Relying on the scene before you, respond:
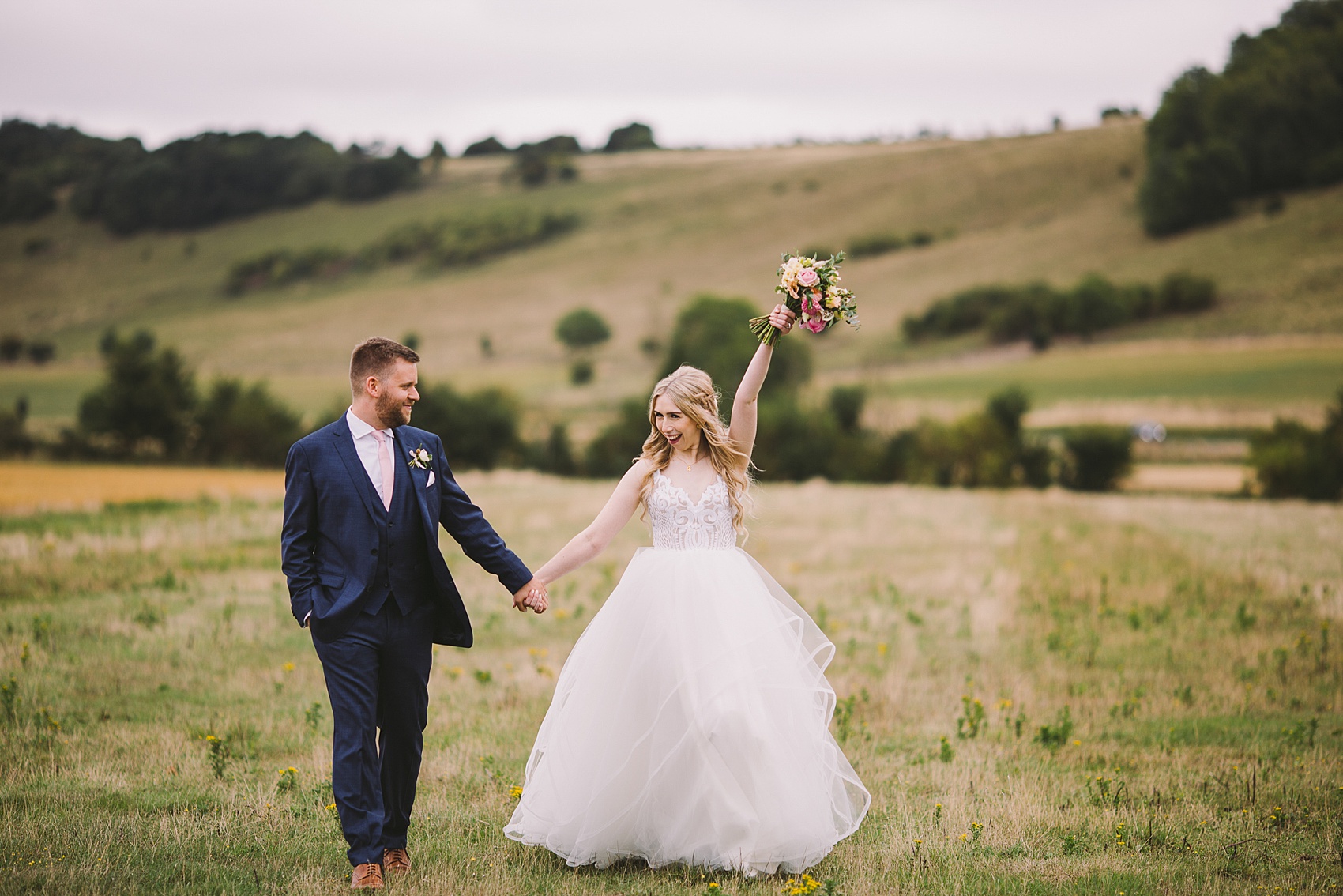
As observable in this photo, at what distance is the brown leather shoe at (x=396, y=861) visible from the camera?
5.59 metres

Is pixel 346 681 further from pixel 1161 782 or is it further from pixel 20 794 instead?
pixel 1161 782

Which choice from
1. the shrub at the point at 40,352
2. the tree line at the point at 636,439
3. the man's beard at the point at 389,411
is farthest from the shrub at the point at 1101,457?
the shrub at the point at 40,352

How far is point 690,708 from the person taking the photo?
18.1 ft

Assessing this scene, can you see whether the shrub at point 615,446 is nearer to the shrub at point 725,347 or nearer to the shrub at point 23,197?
the shrub at point 725,347

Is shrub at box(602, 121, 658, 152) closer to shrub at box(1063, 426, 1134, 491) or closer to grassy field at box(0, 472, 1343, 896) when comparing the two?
shrub at box(1063, 426, 1134, 491)

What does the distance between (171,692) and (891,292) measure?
78050mm

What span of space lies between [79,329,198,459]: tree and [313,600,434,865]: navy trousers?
45511mm

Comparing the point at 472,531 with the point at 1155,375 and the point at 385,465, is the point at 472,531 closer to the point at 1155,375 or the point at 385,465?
the point at 385,465

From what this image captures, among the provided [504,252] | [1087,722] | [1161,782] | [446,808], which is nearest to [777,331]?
[446,808]

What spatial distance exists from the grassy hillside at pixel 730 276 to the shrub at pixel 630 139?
30438mm

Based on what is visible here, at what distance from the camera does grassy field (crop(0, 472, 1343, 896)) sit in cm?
574

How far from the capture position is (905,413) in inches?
2137

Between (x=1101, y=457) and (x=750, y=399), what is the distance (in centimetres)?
3825

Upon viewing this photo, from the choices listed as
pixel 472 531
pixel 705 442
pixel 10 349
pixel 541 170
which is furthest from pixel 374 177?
pixel 472 531
